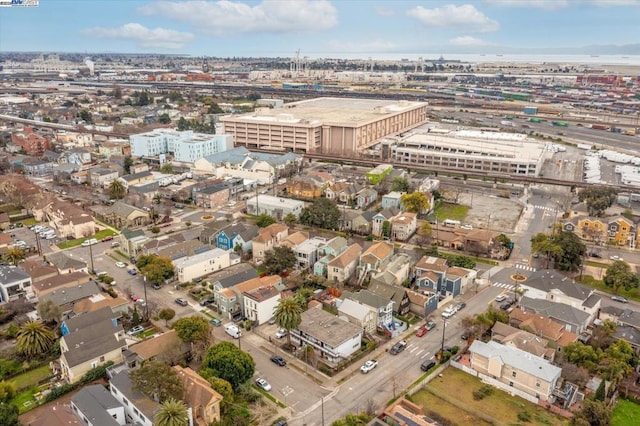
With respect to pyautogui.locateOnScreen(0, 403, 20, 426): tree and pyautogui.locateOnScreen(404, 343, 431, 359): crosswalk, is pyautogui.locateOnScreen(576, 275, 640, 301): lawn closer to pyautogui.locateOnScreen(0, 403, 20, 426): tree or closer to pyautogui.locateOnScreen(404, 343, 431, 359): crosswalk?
pyautogui.locateOnScreen(404, 343, 431, 359): crosswalk

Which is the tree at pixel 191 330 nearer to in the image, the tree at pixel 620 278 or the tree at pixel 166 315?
the tree at pixel 166 315

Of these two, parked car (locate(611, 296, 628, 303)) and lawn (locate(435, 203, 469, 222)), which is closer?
parked car (locate(611, 296, 628, 303))

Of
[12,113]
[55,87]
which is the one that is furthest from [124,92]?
[12,113]

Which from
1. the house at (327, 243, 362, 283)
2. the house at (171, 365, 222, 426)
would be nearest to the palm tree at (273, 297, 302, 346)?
the house at (171, 365, 222, 426)

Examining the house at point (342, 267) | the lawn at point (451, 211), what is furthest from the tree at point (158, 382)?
the lawn at point (451, 211)

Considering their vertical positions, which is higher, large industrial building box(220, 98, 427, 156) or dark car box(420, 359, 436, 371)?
large industrial building box(220, 98, 427, 156)

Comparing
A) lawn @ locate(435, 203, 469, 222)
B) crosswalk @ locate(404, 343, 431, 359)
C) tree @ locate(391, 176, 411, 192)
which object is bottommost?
crosswalk @ locate(404, 343, 431, 359)

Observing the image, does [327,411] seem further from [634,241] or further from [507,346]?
[634,241]
